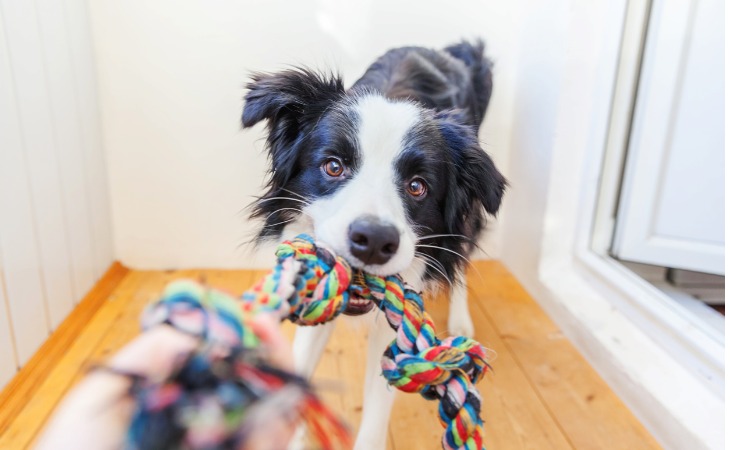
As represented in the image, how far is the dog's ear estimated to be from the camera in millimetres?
1184

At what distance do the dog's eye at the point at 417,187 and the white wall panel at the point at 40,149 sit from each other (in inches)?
42.4

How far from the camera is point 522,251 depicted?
2.17 meters

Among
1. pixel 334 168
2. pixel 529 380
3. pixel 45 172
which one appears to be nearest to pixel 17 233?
pixel 45 172

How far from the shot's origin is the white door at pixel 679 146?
1.48m

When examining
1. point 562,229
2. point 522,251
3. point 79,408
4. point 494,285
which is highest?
point 79,408

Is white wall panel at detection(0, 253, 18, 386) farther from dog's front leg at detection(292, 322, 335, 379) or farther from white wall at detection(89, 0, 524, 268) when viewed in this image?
white wall at detection(89, 0, 524, 268)

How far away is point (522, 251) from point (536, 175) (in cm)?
33

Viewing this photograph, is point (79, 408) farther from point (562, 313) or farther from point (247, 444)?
point (562, 313)

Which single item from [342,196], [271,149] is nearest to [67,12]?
[271,149]

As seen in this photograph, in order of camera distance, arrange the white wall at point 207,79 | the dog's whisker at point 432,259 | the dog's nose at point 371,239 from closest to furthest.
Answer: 1. the dog's nose at point 371,239
2. the dog's whisker at point 432,259
3. the white wall at point 207,79

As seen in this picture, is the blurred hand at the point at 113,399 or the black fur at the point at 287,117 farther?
the black fur at the point at 287,117

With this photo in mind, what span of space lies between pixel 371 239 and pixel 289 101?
1.50 ft

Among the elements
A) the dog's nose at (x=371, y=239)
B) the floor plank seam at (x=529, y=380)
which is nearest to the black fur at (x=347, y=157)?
the dog's nose at (x=371, y=239)

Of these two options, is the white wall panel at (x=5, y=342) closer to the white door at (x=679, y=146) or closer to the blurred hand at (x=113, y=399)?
the blurred hand at (x=113, y=399)
